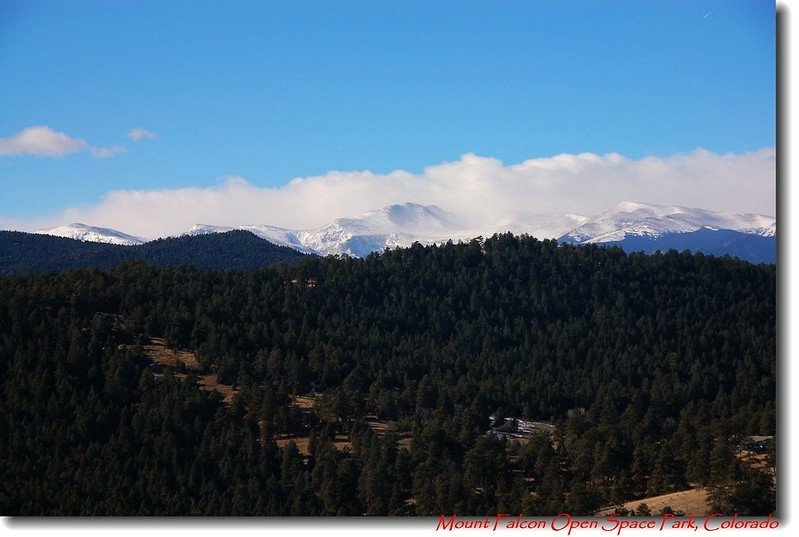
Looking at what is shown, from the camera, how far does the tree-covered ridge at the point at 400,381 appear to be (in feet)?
200

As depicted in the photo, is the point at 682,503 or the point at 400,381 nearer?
the point at 682,503

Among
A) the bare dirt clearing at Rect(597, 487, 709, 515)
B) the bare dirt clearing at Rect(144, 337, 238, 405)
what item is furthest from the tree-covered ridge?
the bare dirt clearing at Rect(597, 487, 709, 515)

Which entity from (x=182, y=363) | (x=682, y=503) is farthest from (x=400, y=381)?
(x=682, y=503)

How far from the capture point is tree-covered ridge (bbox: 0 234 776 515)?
60.9m

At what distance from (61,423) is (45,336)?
24.5 metres

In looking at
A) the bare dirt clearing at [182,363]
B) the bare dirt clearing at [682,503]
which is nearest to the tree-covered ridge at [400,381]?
the bare dirt clearing at [182,363]

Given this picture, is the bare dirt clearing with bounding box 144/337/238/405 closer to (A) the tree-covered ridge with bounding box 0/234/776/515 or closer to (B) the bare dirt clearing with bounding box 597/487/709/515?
(A) the tree-covered ridge with bounding box 0/234/776/515

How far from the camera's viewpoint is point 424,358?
11144 centimetres

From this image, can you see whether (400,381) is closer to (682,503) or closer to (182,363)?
(182,363)

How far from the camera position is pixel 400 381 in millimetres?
103375

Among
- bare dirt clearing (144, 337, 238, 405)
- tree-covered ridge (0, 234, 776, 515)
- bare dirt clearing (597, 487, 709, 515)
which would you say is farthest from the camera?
bare dirt clearing (144, 337, 238, 405)

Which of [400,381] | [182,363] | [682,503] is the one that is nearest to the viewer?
[682,503]

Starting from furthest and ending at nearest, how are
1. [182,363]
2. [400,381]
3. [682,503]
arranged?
1. [400,381]
2. [182,363]
3. [682,503]

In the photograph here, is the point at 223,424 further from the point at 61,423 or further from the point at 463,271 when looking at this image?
the point at 463,271
